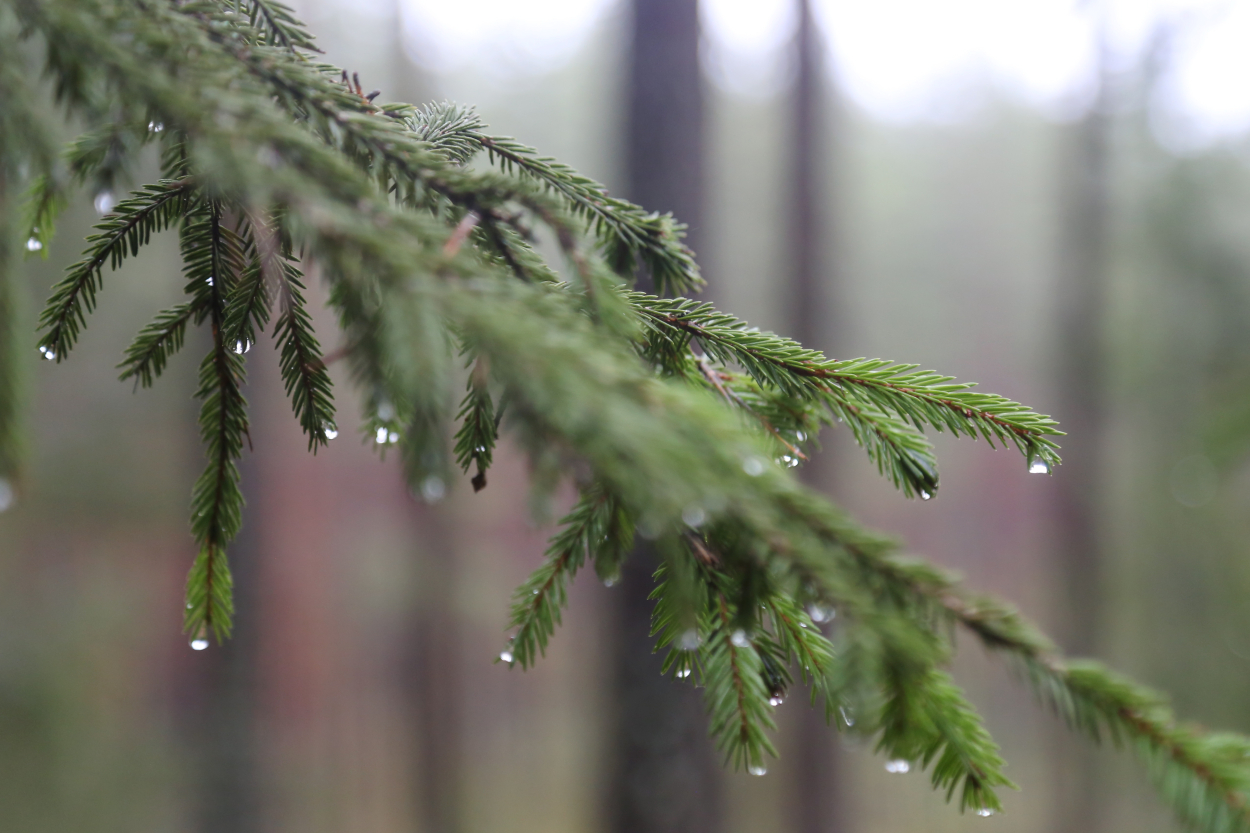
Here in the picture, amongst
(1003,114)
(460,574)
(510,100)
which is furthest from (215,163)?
(1003,114)

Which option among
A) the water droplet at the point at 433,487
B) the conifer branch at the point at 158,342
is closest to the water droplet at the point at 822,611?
the water droplet at the point at 433,487

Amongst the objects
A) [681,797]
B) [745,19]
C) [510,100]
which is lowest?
[681,797]

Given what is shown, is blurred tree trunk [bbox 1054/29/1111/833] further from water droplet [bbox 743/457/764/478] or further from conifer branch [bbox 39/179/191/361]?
conifer branch [bbox 39/179/191/361]

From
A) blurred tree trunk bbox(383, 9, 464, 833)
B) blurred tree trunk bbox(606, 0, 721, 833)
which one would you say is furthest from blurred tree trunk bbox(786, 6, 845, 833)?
blurred tree trunk bbox(383, 9, 464, 833)

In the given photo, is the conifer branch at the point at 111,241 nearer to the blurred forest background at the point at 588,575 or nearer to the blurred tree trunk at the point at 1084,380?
the blurred forest background at the point at 588,575

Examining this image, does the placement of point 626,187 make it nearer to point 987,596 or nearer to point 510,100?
point 987,596
